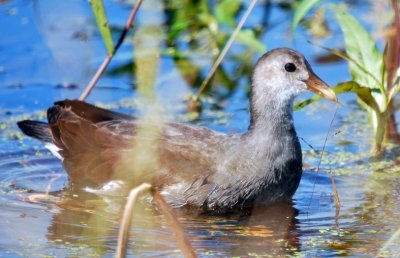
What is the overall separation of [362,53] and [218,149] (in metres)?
1.19

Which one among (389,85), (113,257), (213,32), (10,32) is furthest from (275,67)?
(10,32)

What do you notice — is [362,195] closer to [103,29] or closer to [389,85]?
[389,85]

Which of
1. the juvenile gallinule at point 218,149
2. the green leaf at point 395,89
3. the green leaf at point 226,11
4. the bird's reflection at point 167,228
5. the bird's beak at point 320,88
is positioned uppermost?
the green leaf at point 226,11

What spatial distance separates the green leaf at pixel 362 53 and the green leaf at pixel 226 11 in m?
1.51

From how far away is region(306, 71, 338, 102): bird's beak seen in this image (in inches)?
233

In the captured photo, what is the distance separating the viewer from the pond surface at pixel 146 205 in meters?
5.16

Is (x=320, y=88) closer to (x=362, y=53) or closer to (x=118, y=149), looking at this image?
(x=362, y=53)

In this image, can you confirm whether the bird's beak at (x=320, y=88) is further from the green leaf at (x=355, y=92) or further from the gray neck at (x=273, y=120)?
the gray neck at (x=273, y=120)

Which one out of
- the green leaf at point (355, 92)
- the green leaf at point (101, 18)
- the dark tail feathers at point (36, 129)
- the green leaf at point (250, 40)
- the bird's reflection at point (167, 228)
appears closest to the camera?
the bird's reflection at point (167, 228)

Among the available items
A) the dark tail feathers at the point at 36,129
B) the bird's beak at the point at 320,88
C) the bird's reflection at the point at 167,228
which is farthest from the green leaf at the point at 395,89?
the dark tail feathers at the point at 36,129

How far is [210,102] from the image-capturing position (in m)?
7.74

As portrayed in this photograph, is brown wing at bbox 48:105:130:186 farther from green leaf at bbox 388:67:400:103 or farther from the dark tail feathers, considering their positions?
green leaf at bbox 388:67:400:103

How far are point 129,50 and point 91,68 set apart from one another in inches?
29.6

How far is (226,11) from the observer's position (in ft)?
26.0
